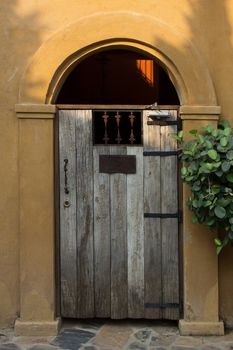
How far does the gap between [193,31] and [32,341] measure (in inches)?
131

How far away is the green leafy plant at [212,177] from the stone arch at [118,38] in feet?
1.70

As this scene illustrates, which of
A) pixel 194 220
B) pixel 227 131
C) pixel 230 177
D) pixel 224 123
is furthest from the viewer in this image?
pixel 224 123

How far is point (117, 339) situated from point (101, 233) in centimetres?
102

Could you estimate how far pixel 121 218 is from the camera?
16.6 feet

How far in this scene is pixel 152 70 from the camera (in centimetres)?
739

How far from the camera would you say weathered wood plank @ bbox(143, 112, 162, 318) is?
5.02 m

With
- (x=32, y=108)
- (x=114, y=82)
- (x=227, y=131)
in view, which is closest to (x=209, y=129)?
(x=227, y=131)

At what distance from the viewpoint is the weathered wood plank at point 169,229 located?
5020 millimetres

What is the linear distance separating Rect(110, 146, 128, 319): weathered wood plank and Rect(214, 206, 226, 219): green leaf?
39.7 inches

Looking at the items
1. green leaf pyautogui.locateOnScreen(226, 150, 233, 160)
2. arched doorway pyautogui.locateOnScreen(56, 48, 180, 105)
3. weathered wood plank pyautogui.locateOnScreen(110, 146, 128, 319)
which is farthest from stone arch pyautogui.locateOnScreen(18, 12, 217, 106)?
arched doorway pyautogui.locateOnScreen(56, 48, 180, 105)

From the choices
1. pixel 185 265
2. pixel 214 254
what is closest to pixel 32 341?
pixel 185 265

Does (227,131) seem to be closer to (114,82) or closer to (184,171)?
(184,171)

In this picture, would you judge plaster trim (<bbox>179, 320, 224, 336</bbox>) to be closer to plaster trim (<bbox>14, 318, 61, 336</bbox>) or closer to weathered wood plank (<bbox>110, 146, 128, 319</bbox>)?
weathered wood plank (<bbox>110, 146, 128, 319</bbox>)

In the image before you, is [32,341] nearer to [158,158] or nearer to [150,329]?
[150,329]
